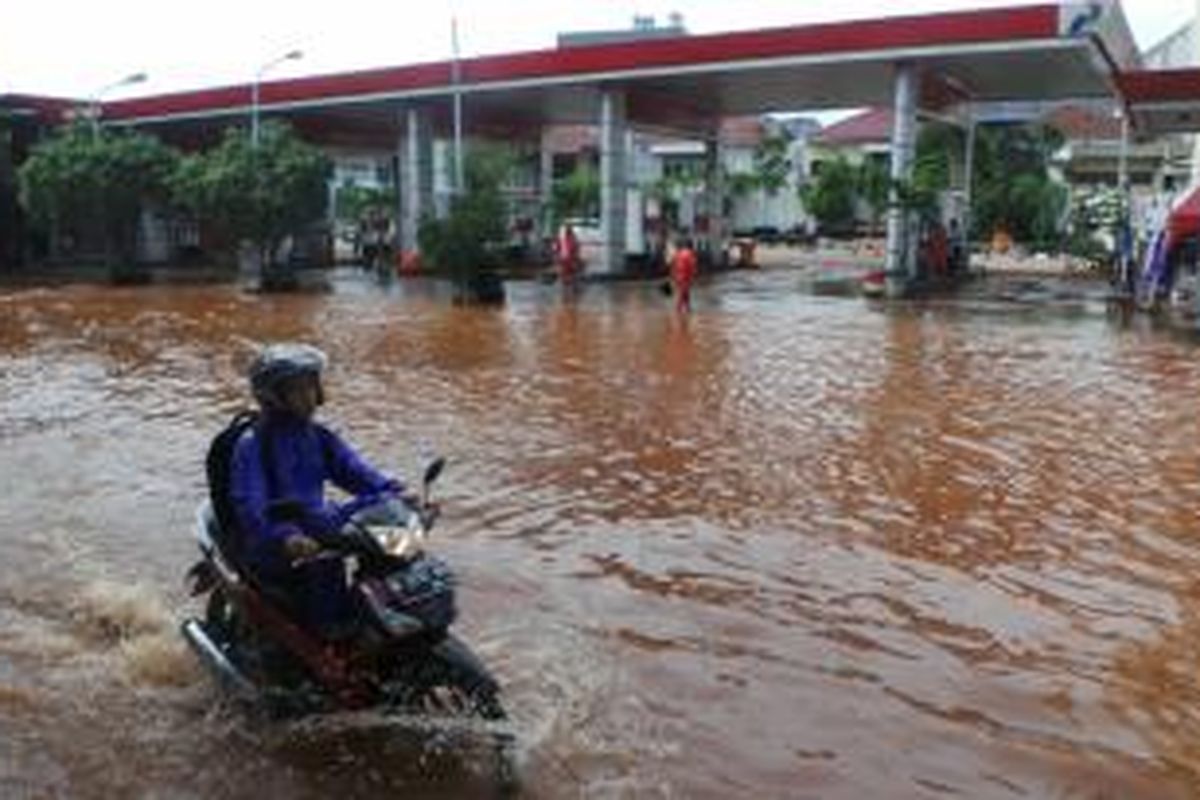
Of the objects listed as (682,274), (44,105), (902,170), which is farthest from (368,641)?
(44,105)

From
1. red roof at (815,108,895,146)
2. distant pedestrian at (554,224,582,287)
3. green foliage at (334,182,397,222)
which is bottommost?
distant pedestrian at (554,224,582,287)

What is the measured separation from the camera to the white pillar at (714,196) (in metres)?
44.8

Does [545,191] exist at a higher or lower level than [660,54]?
lower

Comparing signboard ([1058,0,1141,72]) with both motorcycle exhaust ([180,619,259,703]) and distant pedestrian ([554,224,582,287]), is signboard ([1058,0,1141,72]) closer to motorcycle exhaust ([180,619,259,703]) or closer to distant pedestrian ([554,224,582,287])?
distant pedestrian ([554,224,582,287])

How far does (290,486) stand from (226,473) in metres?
0.25

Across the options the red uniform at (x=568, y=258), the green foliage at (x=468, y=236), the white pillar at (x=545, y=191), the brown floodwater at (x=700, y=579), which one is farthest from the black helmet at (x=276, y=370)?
the white pillar at (x=545, y=191)

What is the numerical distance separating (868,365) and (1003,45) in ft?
42.0

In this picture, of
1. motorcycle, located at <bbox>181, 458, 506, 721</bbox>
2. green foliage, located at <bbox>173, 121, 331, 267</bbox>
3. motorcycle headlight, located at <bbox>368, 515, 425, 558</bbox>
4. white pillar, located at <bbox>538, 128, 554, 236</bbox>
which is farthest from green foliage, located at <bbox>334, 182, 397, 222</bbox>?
motorcycle headlight, located at <bbox>368, 515, 425, 558</bbox>

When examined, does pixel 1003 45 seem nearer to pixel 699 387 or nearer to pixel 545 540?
pixel 699 387

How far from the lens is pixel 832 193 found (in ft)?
230

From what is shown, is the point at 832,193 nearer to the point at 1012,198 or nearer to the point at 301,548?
the point at 1012,198

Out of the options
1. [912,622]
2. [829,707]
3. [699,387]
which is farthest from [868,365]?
[829,707]

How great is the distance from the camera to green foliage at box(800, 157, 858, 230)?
69.6 m

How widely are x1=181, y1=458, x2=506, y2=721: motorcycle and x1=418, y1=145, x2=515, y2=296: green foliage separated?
970 inches
